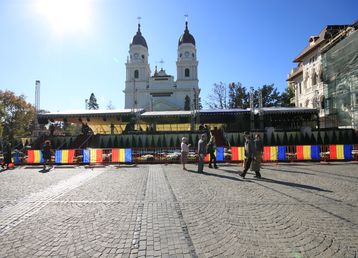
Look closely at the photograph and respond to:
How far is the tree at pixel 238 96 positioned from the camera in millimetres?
61031

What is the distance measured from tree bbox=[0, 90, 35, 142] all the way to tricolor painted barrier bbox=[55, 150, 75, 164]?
136 feet

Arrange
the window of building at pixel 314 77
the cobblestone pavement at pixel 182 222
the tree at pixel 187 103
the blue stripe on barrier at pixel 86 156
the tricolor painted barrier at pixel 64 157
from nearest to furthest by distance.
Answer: the cobblestone pavement at pixel 182 222
the blue stripe on barrier at pixel 86 156
the tricolor painted barrier at pixel 64 157
the window of building at pixel 314 77
the tree at pixel 187 103

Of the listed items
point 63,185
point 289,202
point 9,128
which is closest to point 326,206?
point 289,202

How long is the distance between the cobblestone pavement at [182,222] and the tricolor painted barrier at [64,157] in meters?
10.9

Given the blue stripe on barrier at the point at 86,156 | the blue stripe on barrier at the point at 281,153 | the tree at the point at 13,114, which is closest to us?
the blue stripe on barrier at the point at 281,153

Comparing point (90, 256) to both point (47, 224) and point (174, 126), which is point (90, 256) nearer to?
point (47, 224)

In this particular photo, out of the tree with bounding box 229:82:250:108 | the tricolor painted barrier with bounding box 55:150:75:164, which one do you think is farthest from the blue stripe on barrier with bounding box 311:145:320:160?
the tree with bounding box 229:82:250:108

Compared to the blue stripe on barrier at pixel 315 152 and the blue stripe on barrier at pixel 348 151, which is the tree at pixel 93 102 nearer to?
the blue stripe on barrier at pixel 315 152

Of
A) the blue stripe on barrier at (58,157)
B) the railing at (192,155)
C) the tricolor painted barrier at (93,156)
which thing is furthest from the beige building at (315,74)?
the blue stripe on barrier at (58,157)

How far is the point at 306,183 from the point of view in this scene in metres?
9.52

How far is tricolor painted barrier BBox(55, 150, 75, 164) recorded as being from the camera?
19.3 metres

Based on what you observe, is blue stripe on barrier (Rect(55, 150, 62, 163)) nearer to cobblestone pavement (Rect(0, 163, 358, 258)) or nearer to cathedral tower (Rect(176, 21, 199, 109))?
cobblestone pavement (Rect(0, 163, 358, 258))

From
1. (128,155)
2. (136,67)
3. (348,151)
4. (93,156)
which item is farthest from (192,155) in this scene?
(136,67)

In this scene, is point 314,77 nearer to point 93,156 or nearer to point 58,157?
point 93,156
